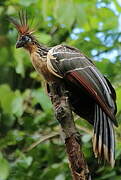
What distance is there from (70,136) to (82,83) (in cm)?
36

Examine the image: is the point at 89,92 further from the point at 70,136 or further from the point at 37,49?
the point at 37,49

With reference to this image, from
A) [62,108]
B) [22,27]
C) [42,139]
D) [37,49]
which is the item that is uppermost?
[22,27]

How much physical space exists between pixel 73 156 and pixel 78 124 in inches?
46.3

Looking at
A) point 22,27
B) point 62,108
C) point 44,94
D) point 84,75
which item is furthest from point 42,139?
point 62,108

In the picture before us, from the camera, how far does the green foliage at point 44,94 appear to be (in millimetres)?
5199

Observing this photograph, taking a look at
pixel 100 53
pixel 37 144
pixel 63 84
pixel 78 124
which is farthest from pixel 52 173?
pixel 63 84

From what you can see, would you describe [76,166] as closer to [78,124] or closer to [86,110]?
[86,110]

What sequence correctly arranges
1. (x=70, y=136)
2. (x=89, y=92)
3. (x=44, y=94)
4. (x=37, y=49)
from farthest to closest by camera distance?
(x=44, y=94) < (x=37, y=49) < (x=89, y=92) < (x=70, y=136)

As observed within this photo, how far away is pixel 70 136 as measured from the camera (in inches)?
135

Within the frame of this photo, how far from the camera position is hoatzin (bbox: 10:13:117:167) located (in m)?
3.56

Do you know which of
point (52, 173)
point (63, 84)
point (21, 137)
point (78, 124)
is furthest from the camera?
point (21, 137)

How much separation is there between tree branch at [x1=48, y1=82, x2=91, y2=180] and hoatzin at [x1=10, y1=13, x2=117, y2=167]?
4.3 inches

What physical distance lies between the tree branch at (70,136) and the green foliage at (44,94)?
94 cm

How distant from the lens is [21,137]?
18.3 feet
